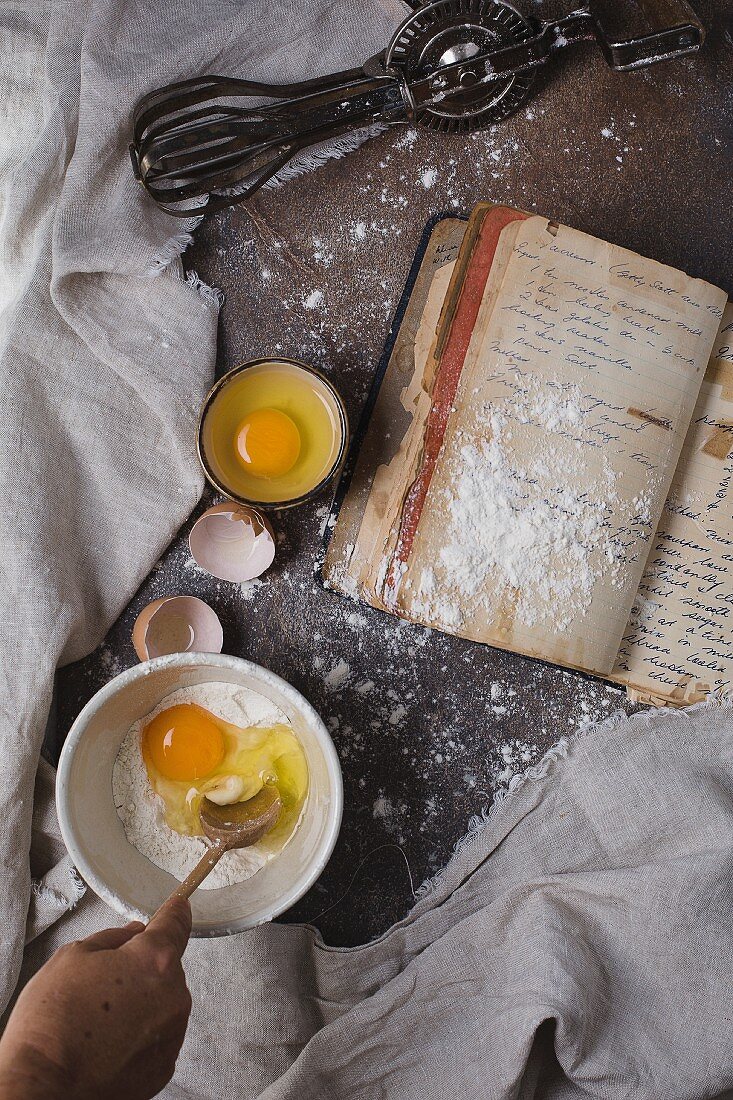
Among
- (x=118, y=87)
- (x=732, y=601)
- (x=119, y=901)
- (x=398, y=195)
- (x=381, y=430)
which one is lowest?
(x=732, y=601)

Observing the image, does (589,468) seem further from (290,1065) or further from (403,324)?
(290,1065)

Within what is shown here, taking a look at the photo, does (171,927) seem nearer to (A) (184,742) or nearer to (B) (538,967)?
(A) (184,742)

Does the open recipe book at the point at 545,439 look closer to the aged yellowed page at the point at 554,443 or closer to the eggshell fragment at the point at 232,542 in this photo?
the aged yellowed page at the point at 554,443

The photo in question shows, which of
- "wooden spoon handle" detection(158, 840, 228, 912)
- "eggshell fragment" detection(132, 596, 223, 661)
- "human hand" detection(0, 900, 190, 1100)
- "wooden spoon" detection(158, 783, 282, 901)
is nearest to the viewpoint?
"human hand" detection(0, 900, 190, 1100)

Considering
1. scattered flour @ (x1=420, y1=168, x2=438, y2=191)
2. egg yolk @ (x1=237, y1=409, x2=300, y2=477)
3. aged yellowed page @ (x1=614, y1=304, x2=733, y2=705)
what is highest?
scattered flour @ (x1=420, y1=168, x2=438, y2=191)

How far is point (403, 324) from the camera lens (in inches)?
39.4

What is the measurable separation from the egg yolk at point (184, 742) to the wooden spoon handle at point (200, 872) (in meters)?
0.09

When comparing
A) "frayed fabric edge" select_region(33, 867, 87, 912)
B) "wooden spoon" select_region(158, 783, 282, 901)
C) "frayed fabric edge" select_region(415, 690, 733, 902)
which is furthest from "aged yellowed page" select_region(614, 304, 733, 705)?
"frayed fabric edge" select_region(33, 867, 87, 912)

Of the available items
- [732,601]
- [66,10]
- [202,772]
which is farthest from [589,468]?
[66,10]

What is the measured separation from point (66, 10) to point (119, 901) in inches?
37.7

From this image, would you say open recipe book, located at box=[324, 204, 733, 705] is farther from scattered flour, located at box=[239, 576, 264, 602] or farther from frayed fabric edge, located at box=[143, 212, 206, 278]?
frayed fabric edge, located at box=[143, 212, 206, 278]

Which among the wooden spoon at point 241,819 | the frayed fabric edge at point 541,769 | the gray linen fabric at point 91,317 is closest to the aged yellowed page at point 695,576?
the frayed fabric edge at point 541,769

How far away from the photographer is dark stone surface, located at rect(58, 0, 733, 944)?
0.99 metres

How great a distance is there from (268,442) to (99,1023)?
573mm
